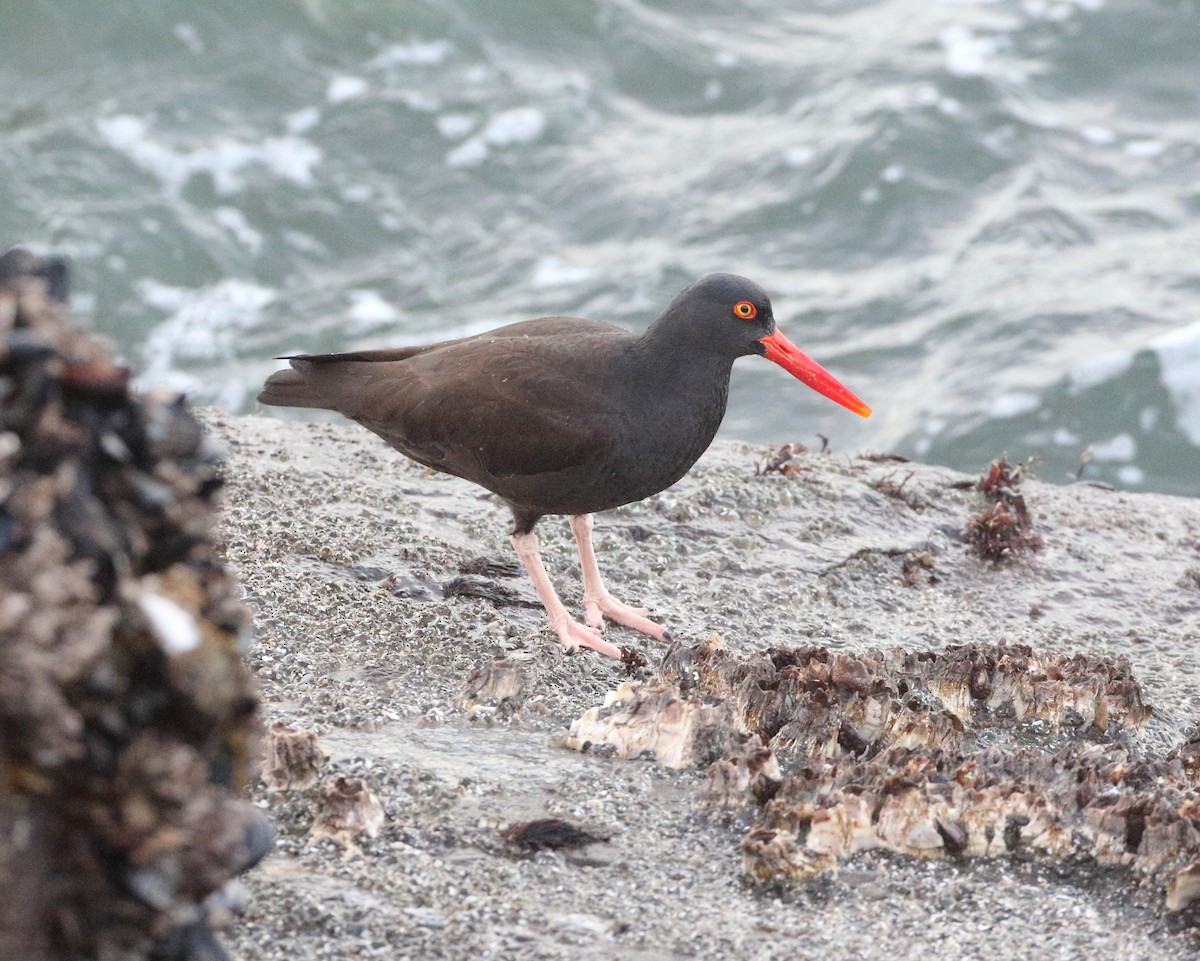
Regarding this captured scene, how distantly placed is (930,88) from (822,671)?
11844mm

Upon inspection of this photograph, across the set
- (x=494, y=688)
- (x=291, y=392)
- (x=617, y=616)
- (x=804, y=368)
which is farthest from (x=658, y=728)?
(x=291, y=392)

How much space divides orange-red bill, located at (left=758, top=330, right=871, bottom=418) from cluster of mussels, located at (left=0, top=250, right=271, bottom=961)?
12.6 ft

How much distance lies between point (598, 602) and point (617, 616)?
0.33 ft

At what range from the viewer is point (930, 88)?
1468cm

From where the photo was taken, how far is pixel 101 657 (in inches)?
75.9

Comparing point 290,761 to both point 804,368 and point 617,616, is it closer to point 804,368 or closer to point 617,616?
point 617,616

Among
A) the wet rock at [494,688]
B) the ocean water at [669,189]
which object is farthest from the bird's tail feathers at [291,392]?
the ocean water at [669,189]

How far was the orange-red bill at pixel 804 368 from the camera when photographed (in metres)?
5.71

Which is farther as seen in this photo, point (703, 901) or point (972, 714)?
point (972, 714)

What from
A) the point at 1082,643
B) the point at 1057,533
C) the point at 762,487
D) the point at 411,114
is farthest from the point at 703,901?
the point at 411,114

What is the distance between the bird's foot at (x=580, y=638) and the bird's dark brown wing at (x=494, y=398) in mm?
586

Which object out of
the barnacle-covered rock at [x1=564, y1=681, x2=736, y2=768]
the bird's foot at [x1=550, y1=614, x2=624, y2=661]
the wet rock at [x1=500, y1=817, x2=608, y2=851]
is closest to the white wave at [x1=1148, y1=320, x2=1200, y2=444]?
the bird's foot at [x1=550, y1=614, x2=624, y2=661]

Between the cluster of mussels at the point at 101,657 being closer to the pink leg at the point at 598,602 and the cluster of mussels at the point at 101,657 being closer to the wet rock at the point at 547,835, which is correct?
the wet rock at the point at 547,835

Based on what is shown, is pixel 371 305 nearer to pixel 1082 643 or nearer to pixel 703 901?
pixel 1082 643
